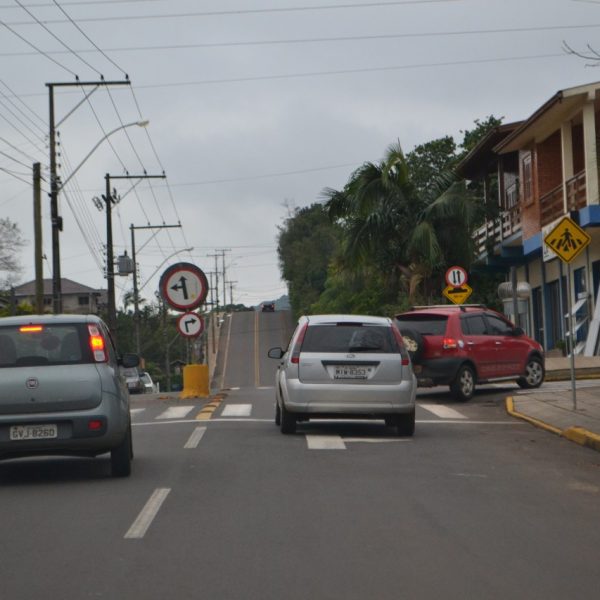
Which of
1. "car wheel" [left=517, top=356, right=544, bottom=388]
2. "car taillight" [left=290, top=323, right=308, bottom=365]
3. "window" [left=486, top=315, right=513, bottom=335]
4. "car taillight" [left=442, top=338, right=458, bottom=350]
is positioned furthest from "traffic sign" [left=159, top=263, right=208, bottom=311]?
"car taillight" [left=290, top=323, right=308, bottom=365]

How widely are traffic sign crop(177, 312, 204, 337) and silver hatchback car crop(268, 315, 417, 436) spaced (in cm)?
889

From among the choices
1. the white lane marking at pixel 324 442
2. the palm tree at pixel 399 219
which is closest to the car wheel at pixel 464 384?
the white lane marking at pixel 324 442

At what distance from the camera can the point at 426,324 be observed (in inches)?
904

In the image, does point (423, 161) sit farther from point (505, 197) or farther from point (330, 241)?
point (330, 241)

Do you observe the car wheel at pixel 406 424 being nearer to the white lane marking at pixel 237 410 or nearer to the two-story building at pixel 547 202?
the white lane marking at pixel 237 410

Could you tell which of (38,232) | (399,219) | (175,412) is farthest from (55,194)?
(175,412)

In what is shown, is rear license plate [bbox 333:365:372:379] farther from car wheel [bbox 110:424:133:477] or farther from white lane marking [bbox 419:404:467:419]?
car wheel [bbox 110:424:133:477]

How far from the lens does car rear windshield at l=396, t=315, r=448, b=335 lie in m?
22.8

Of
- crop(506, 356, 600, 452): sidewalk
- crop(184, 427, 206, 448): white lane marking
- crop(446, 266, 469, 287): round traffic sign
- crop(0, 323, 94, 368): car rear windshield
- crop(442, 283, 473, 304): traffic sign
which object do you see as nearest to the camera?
crop(0, 323, 94, 368): car rear windshield

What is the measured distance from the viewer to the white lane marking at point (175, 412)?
20.0 m

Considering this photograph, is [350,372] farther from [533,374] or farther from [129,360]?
[533,374]

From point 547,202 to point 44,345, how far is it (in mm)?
26519

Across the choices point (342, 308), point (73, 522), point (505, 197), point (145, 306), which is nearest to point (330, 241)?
point (145, 306)

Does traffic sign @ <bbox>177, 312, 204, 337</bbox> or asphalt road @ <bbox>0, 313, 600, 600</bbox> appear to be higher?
traffic sign @ <bbox>177, 312, 204, 337</bbox>
